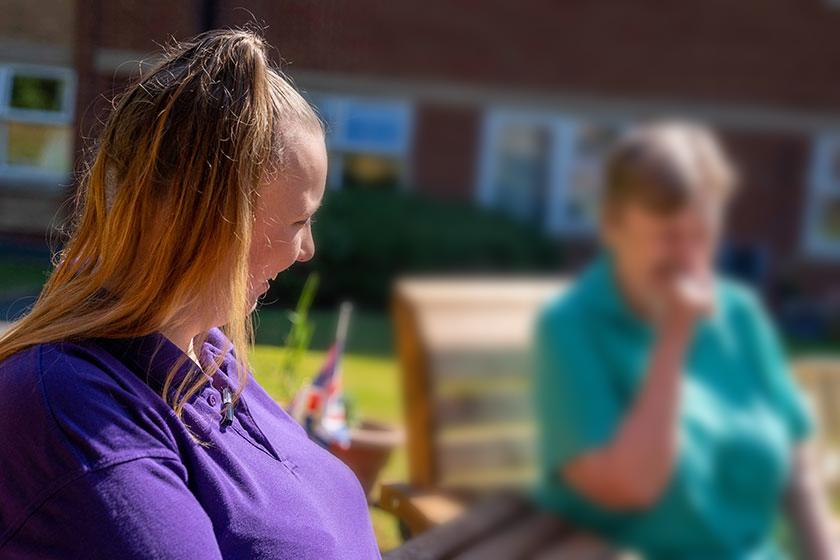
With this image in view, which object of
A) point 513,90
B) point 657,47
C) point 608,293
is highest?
point 657,47

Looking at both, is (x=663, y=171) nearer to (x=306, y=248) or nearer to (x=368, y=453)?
(x=306, y=248)

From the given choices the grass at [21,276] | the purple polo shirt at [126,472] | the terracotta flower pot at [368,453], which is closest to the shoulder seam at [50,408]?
the purple polo shirt at [126,472]

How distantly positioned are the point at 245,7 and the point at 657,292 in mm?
676

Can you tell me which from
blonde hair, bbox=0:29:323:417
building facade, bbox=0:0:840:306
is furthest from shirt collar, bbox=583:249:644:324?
blonde hair, bbox=0:29:323:417

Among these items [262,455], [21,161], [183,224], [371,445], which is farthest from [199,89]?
[371,445]

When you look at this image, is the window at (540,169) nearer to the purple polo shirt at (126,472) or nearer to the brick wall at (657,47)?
the brick wall at (657,47)

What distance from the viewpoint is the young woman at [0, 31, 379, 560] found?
723mm

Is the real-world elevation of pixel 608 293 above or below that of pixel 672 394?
above

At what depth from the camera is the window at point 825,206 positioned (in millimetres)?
5336

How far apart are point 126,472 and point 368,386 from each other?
350 cm

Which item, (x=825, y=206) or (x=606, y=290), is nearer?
(x=606, y=290)

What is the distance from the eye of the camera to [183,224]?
78 cm

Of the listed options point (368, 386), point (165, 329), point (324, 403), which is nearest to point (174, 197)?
point (165, 329)

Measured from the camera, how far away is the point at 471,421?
158cm
